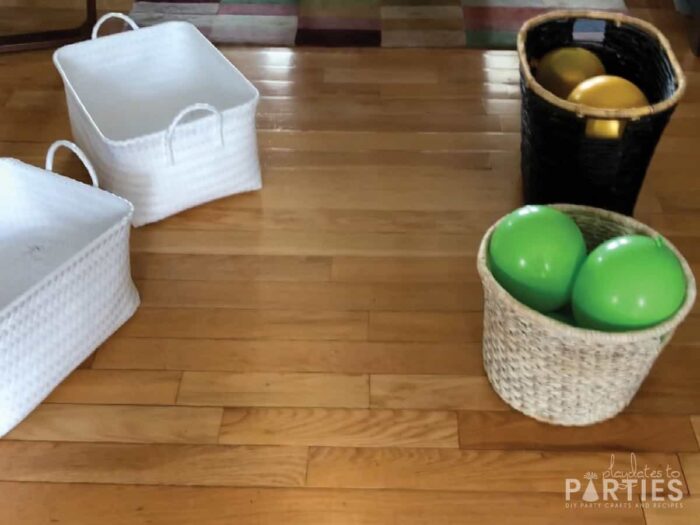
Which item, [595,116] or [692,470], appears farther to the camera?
[595,116]

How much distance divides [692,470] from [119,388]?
101 centimetres

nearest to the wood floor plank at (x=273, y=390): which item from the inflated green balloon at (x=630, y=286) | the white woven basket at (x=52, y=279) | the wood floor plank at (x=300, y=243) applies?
the white woven basket at (x=52, y=279)

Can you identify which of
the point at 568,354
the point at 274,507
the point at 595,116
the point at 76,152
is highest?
the point at 595,116

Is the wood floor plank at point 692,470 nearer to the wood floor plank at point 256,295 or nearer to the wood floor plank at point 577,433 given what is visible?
the wood floor plank at point 577,433

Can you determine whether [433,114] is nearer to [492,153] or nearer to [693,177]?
[492,153]

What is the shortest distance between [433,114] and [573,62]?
0.52 metres

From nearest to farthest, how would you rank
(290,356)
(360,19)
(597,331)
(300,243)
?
(597,331), (290,356), (300,243), (360,19)

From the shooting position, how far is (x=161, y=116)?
6.28 ft

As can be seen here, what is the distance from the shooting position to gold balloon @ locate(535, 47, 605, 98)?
5.49 feet

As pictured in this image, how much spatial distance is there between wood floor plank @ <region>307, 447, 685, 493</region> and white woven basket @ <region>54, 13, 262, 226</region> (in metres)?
0.70

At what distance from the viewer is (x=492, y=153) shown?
1996 millimetres

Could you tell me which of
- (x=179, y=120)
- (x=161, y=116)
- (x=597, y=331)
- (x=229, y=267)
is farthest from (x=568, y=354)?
(x=161, y=116)

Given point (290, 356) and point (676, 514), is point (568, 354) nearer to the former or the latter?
point (676, 514)

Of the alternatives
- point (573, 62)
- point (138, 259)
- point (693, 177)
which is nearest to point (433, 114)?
point (573, 62)
